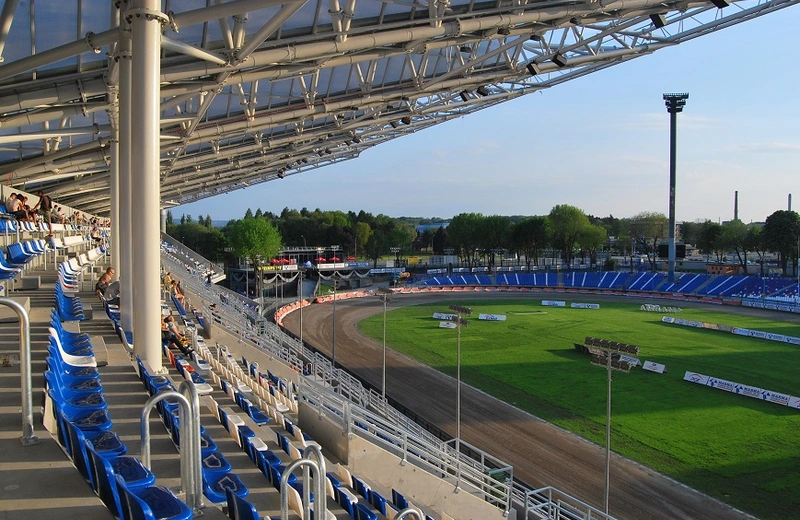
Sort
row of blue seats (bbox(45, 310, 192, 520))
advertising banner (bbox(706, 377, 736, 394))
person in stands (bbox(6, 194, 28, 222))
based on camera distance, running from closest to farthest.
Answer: row of blue seats (bbox(45, 310, 192, 520)) < person in stands (bbox(6, 194, 28, 222)) < advertising banner (bbox(706, 377, 736, 394))

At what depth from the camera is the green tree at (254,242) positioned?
6800 cm

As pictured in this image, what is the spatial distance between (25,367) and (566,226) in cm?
8437

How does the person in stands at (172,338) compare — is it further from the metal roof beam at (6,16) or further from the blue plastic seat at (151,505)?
the blue plastic seat at (151,505)

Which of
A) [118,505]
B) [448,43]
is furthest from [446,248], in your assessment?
[118,505]

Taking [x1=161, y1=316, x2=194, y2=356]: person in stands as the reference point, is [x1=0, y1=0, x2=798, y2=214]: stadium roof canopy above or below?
above

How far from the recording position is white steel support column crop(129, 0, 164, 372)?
7965 mm

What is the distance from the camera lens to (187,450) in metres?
4.23

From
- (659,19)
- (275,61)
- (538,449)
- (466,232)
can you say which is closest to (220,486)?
(275,61)

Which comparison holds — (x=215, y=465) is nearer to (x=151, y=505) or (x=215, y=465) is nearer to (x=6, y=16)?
(x=151, y=505)

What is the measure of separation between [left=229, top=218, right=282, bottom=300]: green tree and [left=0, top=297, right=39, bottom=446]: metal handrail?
62938 mm

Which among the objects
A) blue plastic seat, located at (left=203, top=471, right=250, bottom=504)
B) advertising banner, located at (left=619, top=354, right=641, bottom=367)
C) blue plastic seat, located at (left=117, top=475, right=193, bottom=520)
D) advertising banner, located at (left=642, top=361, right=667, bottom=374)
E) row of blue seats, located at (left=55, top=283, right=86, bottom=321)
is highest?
row of blue seats, located at (left=55, top=283, right=86, bottom=321)

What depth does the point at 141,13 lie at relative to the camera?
7.88 metres

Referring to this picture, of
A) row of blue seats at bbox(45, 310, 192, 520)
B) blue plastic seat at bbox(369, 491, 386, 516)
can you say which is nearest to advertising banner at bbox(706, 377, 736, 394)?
blue plastic seat at bbox(369, 491, 386, 516)

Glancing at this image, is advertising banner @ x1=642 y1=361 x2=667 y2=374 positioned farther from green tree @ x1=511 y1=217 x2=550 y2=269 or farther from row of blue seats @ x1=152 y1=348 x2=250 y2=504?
green tree @ x1=511 y1=217 x2=550 y2=269
